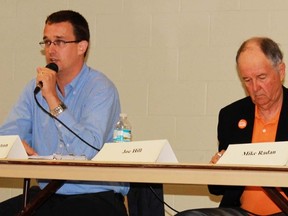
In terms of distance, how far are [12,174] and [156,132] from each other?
6.12 feet

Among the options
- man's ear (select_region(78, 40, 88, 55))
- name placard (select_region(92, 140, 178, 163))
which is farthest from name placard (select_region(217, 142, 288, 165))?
man's ear (select_region(78, 40, 88, 55))

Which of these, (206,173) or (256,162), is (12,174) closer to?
(206,173)

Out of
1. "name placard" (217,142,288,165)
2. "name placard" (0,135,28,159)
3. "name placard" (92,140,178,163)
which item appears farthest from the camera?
"name placard" (0,135,28,159)

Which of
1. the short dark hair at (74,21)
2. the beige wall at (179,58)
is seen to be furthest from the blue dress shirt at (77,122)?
the beige wall at (179,58)

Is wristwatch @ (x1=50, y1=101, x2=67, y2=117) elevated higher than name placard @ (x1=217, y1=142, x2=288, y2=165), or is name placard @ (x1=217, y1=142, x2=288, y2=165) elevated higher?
name placard @ (x1=217, y1=142, x2=288, y2=165)

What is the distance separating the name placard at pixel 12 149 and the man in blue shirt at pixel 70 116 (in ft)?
1.16

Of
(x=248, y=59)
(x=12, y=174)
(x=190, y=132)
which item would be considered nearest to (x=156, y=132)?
(x=190, y=132)

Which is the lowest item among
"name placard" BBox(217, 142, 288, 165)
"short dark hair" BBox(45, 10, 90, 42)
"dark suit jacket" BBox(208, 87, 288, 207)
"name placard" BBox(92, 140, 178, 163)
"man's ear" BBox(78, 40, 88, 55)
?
"dark suit jacket" BBox(208, 87, 288, 207)

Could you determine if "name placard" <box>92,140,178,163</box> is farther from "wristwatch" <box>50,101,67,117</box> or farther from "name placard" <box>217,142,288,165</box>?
"wristwatch" <box>50,101,67,117</box>

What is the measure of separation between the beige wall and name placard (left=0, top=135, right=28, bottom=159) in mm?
1653

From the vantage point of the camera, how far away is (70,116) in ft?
9.50

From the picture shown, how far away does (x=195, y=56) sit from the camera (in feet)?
13.4

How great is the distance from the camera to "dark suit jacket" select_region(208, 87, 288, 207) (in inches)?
114

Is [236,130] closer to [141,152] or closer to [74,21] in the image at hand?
[141,152]
